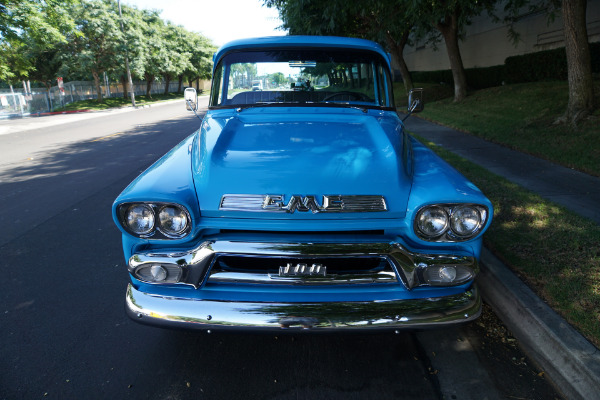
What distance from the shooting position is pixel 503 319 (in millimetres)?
3027

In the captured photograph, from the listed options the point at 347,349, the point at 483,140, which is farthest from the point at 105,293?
the point at 483,140

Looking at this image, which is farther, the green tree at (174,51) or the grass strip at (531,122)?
the green tree at (174,51)

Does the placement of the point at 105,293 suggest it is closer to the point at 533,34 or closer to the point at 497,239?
the point at 497,239

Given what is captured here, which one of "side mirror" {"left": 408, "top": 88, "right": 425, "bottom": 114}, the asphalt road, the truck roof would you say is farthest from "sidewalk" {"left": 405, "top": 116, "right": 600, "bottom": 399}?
the truck roof

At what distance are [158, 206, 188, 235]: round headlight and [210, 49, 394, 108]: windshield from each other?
1.71 metres

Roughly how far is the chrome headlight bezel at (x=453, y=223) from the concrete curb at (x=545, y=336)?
2.98ft

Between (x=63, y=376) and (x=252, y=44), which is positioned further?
(x=252, y=44)

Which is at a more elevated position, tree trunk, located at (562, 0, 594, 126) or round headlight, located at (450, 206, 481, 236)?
tree trunk, located at (562, 0, 594, 126)

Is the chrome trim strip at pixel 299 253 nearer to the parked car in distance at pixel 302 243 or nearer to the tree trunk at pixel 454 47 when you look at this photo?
the parked car in distance at pixel 302 243

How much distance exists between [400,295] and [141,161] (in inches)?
321

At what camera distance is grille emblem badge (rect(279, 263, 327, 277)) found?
2183mm

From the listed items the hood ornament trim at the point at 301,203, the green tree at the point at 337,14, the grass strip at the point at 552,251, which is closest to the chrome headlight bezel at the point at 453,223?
the hood ornament trim at the point at 301,203

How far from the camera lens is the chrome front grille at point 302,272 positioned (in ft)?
7.18

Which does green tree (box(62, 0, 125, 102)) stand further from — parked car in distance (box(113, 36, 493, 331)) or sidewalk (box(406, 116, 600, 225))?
parked car in distance (box(113, 36, 493, 331))
